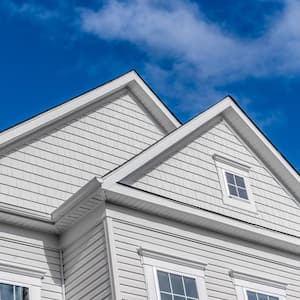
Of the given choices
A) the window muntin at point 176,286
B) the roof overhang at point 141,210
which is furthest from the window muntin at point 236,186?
the window muntin at point 176,286

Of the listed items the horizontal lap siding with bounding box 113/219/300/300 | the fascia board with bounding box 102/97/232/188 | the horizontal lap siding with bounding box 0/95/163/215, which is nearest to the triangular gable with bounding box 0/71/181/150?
the horizontal lap siding with bounding box 0/95/163/215

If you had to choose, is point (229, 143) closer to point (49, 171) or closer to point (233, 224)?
point (233, 224)

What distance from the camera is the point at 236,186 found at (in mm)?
16516

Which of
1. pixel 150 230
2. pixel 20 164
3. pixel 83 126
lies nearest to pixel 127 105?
pixel 83 126

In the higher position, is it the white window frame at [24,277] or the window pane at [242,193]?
the window pane at [242,193]

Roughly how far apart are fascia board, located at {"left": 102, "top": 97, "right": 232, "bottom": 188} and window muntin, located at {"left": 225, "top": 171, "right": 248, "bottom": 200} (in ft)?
4.73

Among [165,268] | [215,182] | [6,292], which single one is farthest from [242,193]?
[6,292]

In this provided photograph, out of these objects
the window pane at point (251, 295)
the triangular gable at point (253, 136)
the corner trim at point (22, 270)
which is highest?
the triangular gable at point (253, 136)

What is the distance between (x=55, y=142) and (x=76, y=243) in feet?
10.1

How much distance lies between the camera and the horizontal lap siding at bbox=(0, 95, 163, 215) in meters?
14.9

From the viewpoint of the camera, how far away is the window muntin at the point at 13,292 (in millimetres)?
13195

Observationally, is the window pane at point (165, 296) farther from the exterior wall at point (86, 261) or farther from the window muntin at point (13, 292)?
the window muntin at point (13, 292)

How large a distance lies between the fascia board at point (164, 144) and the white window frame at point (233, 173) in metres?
0.98

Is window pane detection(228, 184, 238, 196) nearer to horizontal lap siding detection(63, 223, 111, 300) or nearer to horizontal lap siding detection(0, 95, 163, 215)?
horizontal lap siding detection(0, 95, 163, 215)
